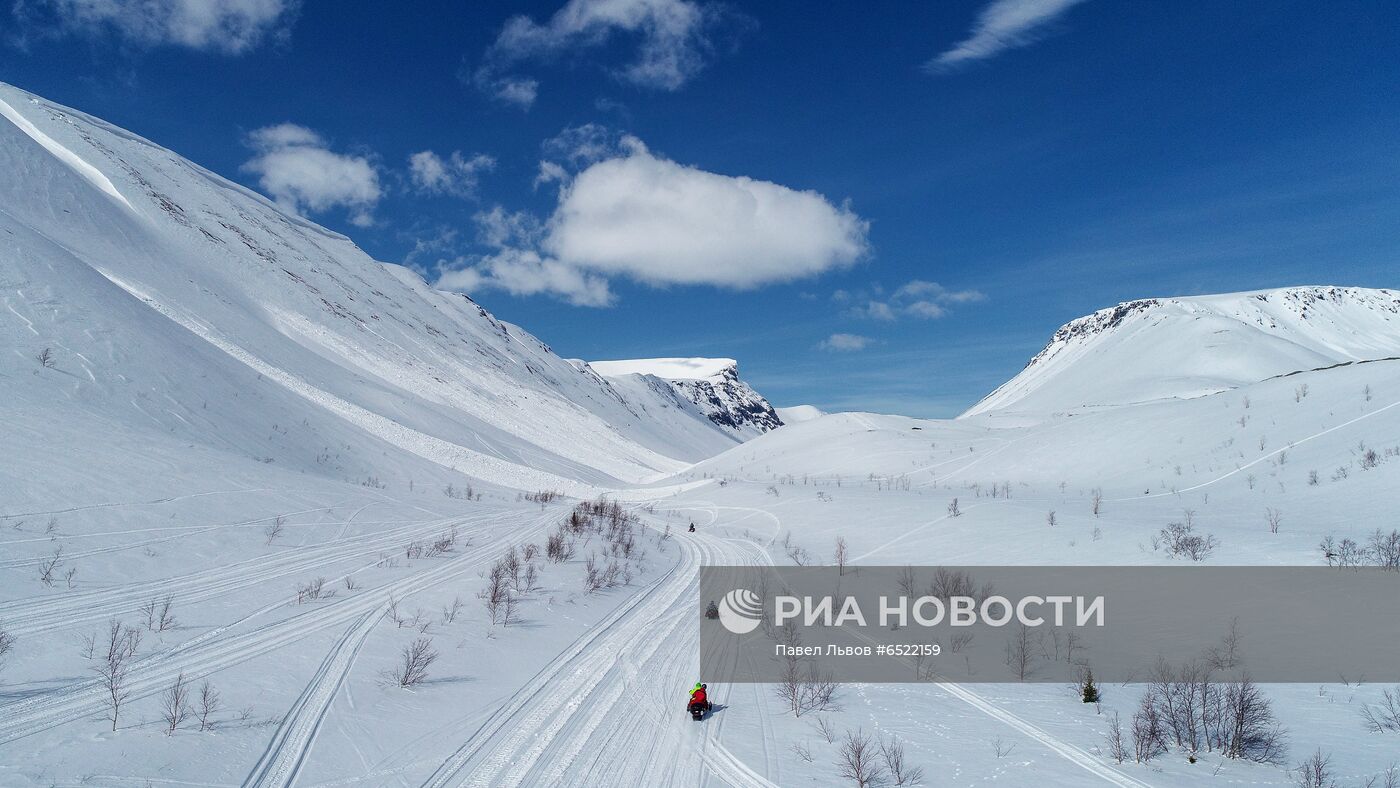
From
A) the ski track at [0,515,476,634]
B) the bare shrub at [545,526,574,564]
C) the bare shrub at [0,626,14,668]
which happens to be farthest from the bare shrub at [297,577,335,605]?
the bare shrub at [545,526,574,564]

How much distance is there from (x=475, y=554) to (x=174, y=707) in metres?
8.29

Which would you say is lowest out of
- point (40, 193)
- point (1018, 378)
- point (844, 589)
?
point (844, 589)

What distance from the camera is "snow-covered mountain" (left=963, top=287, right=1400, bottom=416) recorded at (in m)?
68.2

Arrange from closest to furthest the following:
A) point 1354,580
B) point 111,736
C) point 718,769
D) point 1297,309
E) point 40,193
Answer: point 111,736 < point 718,769 < point 1354,580 < point 40,193 < point 1297,309

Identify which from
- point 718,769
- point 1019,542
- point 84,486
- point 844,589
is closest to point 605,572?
point 844,589

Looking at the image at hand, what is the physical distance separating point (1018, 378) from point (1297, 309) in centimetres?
4228

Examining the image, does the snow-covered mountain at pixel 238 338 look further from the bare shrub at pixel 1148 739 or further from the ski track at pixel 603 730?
the bare shrub at pixel 1148 739

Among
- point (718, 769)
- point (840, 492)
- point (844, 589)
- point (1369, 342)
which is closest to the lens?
point (718, 769)

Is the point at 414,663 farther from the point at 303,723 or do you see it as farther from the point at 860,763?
the point at 860,763

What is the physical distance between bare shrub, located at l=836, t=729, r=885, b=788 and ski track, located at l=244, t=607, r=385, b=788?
410 cm

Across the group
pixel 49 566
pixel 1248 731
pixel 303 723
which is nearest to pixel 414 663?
pixel 303 723

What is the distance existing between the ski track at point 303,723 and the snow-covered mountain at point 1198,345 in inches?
2576

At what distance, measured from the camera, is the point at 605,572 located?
1232cm

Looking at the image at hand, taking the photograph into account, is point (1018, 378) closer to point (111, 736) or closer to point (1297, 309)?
point (1297, 309)
